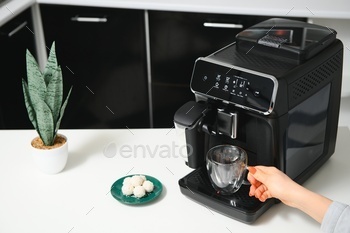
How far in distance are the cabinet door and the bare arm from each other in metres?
1.58

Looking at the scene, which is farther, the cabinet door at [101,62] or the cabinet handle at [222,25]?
the cabinet door at [101,62]

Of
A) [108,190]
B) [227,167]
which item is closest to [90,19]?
[108,190]

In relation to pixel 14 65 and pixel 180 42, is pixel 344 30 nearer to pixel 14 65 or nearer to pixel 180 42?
pixel 180 42

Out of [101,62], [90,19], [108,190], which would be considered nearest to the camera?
[108,190]

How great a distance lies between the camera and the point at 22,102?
8.69ft

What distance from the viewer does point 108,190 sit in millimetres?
1331

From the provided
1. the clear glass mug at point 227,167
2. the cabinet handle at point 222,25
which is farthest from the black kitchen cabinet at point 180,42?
the clear glass mug at point 227,167

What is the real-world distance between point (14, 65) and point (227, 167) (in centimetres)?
164

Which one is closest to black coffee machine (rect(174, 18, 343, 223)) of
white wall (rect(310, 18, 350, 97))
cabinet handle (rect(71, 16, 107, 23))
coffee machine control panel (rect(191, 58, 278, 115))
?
coffee machine control panel (rect(191, 58, 278, 115))

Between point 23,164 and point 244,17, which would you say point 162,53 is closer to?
point 244,17

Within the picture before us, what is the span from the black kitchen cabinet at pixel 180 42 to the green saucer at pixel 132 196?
137 centimetres

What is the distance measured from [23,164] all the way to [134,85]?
1371mm

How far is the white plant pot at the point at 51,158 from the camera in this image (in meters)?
1.38

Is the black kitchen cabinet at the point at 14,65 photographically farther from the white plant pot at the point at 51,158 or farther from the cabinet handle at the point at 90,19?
the white plant pot at the point at 51,158
